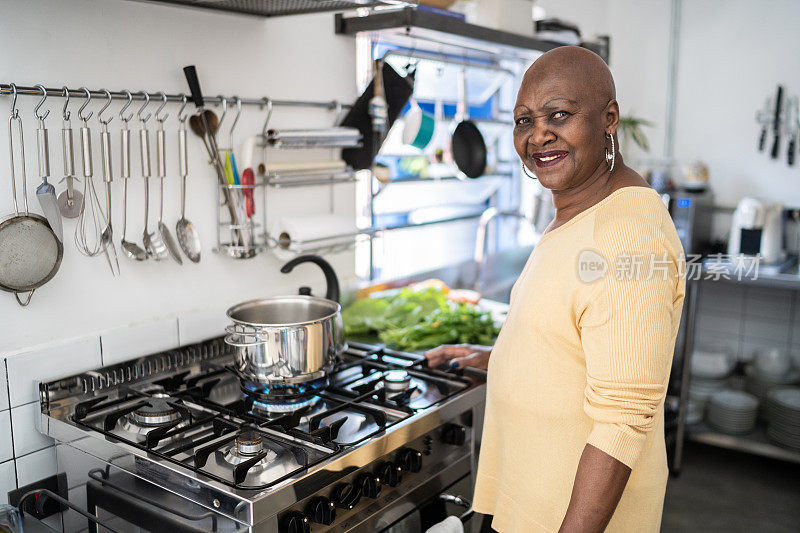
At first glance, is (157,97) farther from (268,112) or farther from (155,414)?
(155,414)

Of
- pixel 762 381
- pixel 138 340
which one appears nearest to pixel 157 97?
pixel 138 340

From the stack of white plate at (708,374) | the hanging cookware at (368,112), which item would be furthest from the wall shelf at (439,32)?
the stack of white plate at (708,374)

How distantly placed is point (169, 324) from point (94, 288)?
211 millimetres

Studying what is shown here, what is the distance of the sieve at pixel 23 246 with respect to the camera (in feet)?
4.33

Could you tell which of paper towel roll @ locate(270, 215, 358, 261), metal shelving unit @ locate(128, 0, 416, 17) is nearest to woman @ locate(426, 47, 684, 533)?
metal shelving unit @ locate(128, 0, 416, 17)

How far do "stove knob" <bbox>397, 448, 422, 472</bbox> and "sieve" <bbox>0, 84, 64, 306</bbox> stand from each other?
2.60ft

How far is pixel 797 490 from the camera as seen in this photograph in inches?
118

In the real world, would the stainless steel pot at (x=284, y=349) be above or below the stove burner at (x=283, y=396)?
above

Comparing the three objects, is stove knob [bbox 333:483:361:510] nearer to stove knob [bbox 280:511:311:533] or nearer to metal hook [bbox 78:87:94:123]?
stove knob [bbox 280:511:311:533]

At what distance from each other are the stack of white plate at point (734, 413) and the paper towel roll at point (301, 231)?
204cm

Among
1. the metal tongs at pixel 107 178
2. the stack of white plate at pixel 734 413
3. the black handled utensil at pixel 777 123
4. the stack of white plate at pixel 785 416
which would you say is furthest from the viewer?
the black handled utensil at pixel 777 123

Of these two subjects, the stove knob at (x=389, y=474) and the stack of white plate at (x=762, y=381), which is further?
the stack of white plate at (x=762, y=381)

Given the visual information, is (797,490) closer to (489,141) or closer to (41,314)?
(489,141)

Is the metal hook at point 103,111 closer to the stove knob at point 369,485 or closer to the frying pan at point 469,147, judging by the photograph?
the stove knob at point 369,485
